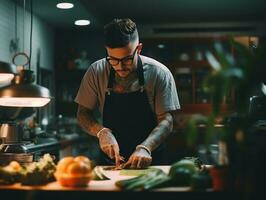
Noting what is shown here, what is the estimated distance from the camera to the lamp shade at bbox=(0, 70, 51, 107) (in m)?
2.37

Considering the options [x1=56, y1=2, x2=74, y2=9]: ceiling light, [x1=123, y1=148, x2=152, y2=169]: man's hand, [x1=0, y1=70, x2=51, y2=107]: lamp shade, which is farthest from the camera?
[x1=56, y1=2, x2=74, y2=9]: ceiling light

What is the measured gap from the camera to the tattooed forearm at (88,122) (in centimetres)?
314

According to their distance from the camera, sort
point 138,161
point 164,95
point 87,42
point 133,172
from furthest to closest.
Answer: point 87,42, point 164,95, point 138,161, point 133,172

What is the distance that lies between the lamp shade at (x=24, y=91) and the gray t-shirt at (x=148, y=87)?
0.67 meters

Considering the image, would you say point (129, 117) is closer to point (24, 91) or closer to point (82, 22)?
point (24, 91)

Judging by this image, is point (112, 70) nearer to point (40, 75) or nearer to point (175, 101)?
point (175, 101)

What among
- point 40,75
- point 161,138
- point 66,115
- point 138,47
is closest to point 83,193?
point 161,138

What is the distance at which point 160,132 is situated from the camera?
9.85ft

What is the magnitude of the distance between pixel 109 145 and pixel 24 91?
73 centimetres

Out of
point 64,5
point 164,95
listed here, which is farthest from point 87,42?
point 164,95

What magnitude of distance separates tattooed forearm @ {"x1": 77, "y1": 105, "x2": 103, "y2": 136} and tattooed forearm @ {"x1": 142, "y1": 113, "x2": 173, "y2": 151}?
376 mm

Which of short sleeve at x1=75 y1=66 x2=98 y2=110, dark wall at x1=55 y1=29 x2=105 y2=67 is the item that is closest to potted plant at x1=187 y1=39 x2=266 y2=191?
short sleeve at x1=75 y1=66 x2=98 y2=110

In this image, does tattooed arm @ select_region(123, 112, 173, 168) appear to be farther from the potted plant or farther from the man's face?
the potted plant

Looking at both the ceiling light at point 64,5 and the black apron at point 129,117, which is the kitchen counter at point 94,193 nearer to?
the black apron at point 129,117
